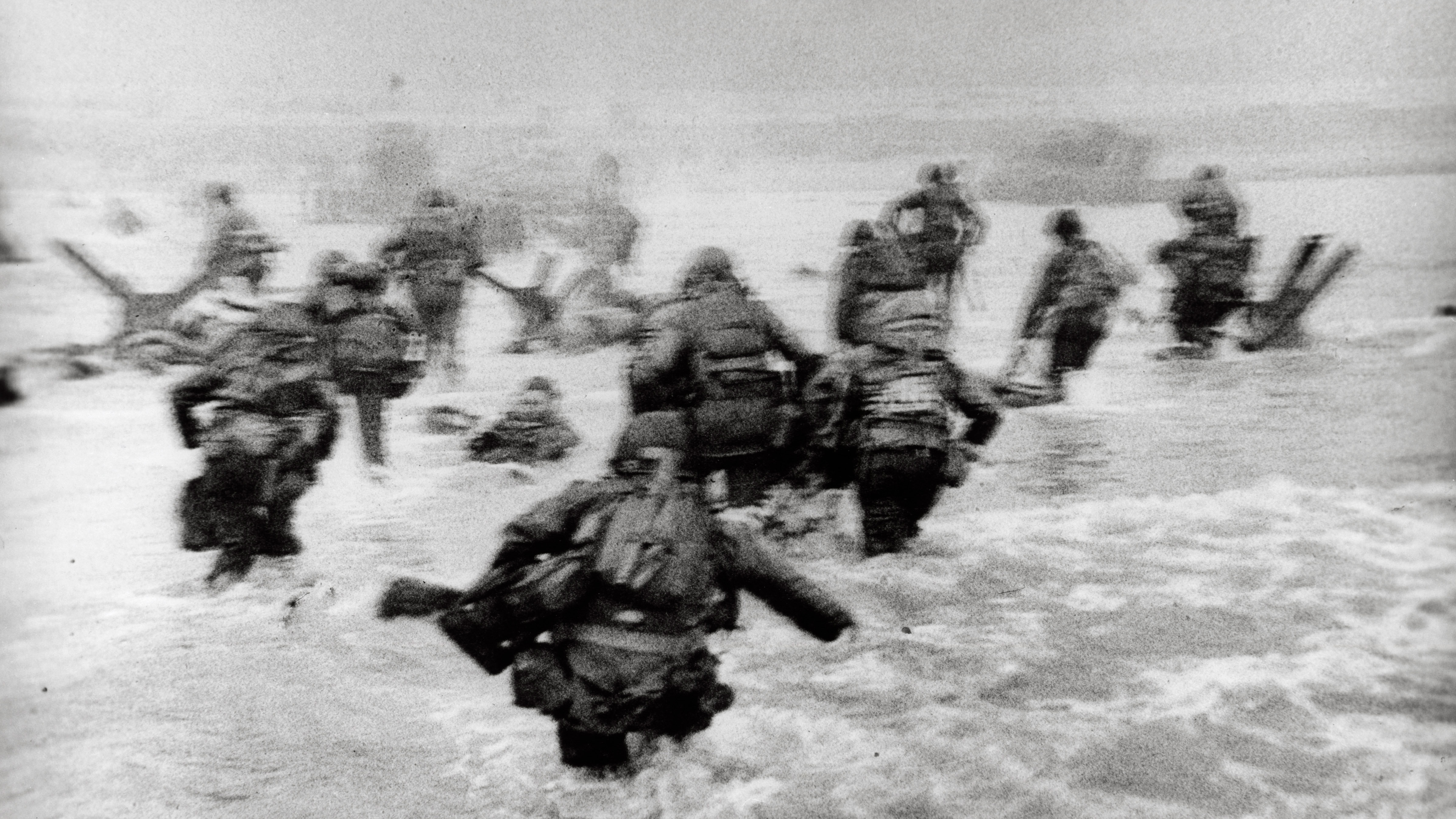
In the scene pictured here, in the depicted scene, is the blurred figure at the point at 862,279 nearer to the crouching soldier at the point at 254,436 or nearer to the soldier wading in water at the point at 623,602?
the soldier wading in water at the point at 623,602

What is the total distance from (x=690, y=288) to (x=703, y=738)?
126 centimetres

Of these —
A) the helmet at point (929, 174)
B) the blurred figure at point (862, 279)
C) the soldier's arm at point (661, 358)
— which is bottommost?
the soldier's arm at point (661, 358)

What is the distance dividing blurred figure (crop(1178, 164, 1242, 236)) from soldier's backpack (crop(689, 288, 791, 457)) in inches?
55.2

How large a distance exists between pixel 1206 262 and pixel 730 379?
1.59 m

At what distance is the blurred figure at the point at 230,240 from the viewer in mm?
3295

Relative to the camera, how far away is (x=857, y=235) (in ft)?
11.7

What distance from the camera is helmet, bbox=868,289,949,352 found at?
3.53m

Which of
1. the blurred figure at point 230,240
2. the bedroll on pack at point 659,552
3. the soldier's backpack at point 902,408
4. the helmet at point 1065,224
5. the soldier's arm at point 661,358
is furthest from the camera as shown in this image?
the helmet at point 1065,224

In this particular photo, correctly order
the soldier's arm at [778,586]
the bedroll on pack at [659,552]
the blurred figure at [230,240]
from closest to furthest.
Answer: the bedroll on pack at [659,552] < the soldier's arm at [778,586] < the blurred figure at [230,240]

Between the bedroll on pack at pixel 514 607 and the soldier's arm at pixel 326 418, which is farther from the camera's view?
the soldier's arm at pixel 326 418

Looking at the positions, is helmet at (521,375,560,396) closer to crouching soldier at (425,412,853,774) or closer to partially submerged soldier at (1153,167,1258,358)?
crouching soldier at (425,412,853,774)

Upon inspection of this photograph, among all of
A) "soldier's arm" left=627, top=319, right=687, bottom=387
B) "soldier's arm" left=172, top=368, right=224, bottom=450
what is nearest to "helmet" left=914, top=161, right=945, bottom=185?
"soldier's arm" left=627, top=319, right=687, bottom=387

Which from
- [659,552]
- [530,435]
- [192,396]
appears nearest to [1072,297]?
[659,552]

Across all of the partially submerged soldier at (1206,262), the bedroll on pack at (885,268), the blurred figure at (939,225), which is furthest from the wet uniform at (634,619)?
the partially submerged soldier at (1206,262)
